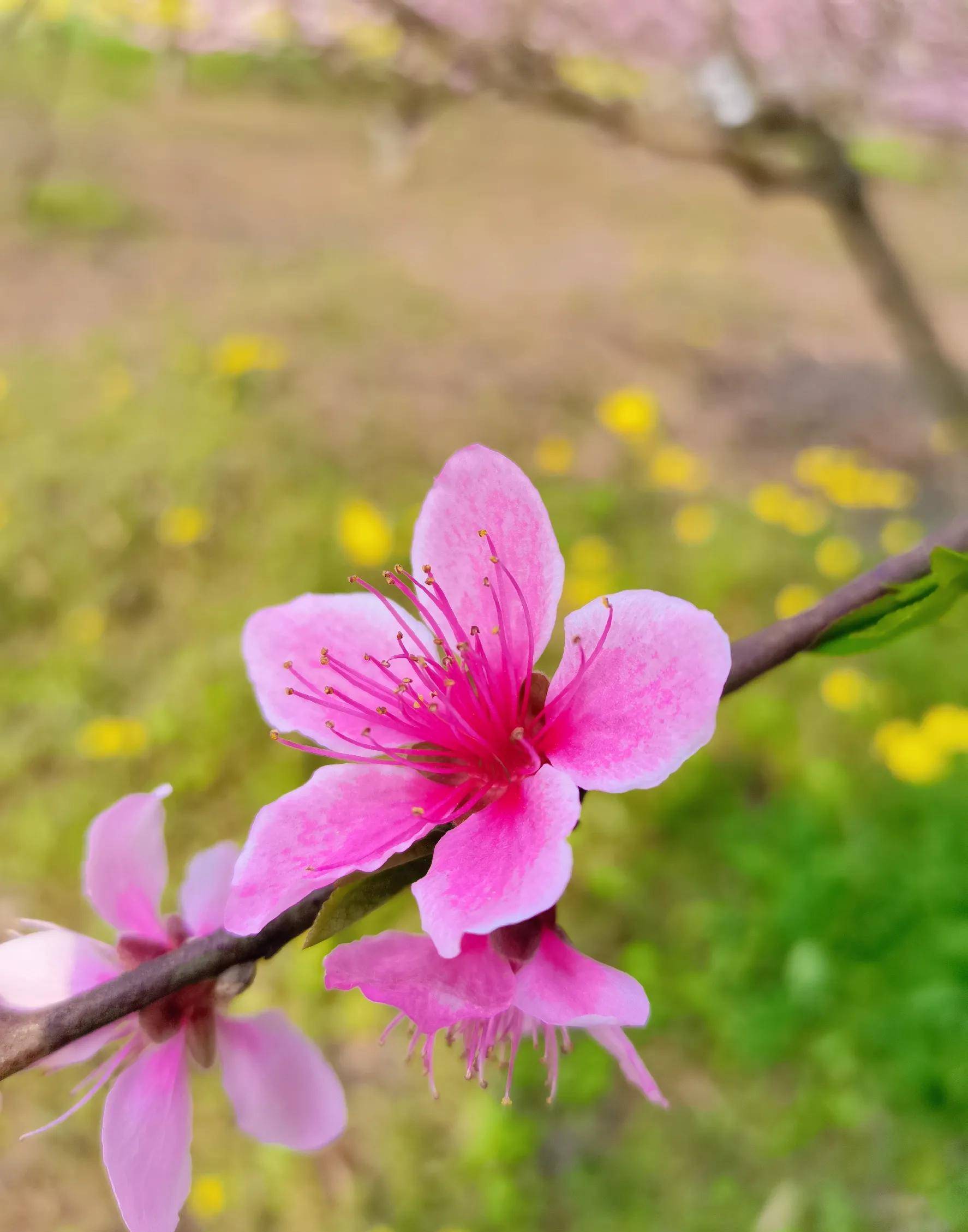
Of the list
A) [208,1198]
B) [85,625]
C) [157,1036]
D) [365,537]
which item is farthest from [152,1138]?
[85,625]

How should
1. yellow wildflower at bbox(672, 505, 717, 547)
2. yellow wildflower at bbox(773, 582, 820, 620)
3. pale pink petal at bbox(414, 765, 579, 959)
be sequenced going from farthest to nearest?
1. yellow wildflower at bbox(672, 505, 717, 547)
2. yellow wildflower at bbox(773, 582, 820, 620)
3. pale pink petal at bbox(414, 765, 579, 959)

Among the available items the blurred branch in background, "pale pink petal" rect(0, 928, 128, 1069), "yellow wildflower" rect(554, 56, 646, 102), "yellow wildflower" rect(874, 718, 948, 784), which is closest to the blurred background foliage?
"yellow wildflower" rect(874, 718, 948, 784)

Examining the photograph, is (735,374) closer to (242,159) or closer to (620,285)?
(620,285)

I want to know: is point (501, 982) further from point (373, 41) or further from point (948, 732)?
point (373, 41)

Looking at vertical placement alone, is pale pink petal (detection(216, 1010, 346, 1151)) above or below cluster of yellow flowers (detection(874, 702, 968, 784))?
above

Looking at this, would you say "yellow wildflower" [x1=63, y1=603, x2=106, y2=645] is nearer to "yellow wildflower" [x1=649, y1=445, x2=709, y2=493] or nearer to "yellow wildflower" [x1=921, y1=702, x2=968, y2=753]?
"yellow wildflower" [x1=649, y1=445, x2=709, y2=493]

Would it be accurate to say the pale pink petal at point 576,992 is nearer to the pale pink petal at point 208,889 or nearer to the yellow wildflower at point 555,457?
the pale pink petal at point 208,889

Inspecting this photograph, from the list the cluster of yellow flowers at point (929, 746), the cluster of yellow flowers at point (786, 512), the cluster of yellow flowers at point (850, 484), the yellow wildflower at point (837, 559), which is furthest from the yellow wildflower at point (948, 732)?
the cluster of yellow flowers at point (850, 484)
